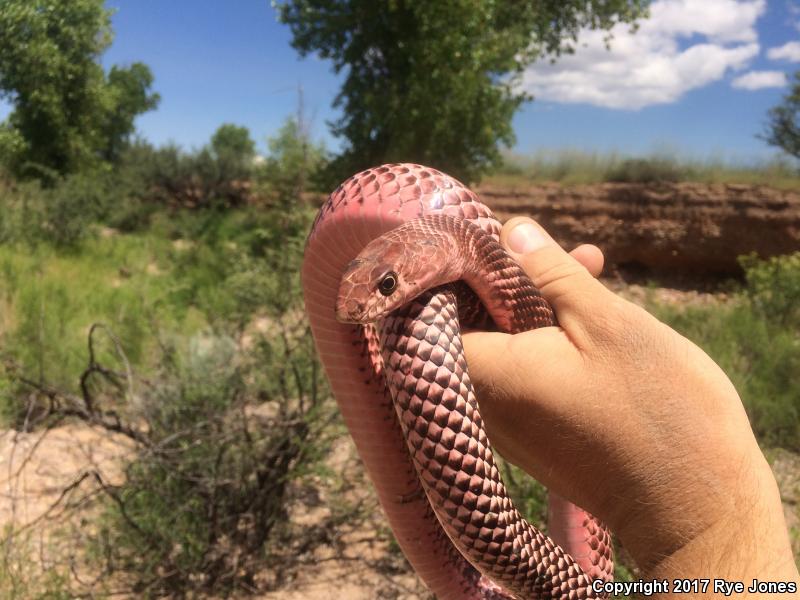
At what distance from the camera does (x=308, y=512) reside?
15.7 feet

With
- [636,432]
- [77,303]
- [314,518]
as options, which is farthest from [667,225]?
[636,432]

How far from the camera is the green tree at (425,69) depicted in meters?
11.2

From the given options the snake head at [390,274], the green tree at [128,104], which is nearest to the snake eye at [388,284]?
the snake head at [390,274]

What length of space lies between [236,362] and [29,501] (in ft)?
6.70

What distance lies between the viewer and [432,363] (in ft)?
4.91

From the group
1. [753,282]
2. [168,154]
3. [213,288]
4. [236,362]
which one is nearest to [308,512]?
[236,362]

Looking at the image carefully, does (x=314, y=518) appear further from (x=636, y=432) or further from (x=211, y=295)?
(x=211, y=295)

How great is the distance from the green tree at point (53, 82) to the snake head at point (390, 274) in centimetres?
423

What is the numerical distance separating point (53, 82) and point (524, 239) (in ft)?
26.9

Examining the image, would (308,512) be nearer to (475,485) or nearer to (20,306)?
(475,485)

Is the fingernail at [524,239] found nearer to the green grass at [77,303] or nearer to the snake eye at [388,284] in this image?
the snake eye at [388,284]

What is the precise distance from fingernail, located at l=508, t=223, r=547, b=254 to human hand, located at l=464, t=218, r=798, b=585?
0.46ft

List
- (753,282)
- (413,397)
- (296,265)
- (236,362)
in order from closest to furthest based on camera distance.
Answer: (413,397)
(236,362)
(296,265)
(753,282)

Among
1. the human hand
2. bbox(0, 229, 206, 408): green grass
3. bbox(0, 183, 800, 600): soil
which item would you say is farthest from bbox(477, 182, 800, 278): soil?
the human hand
